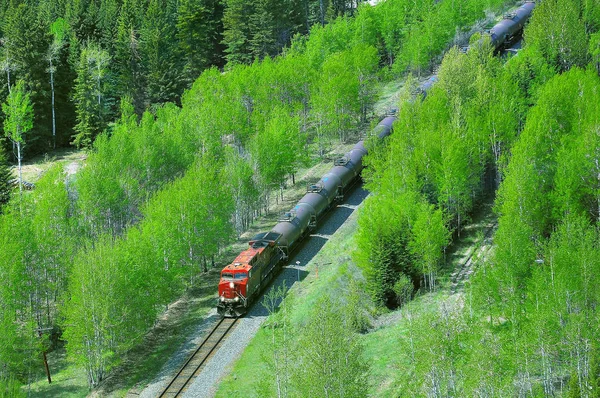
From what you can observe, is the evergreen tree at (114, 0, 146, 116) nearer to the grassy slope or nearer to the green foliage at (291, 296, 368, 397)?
the grassy slope

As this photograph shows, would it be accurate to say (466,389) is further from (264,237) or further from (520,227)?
(264,237)

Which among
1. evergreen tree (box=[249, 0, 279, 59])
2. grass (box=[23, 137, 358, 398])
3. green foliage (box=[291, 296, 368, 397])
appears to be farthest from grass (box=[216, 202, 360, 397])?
evergreen tree (box=[249, 0, 279, 59])

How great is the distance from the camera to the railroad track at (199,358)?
4528 centimetres

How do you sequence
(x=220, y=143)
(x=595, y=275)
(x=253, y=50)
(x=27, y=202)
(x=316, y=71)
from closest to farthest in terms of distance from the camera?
(x=595, y=275)
(x=27, y=202)
(x=220, y=143)
(x=316, y=71)
(x=253, y=50)

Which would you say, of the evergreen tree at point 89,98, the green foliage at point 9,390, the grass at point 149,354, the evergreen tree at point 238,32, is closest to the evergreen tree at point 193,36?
the evergreen tree at point 238,32

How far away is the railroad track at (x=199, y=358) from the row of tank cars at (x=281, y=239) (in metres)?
1.31

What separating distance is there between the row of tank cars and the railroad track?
131 cm

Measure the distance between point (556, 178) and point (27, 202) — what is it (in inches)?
1520

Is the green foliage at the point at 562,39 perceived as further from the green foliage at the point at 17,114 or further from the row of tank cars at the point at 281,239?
the green foliage at the point at 17,114

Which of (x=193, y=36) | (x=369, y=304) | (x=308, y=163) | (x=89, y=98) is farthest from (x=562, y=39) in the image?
(x=89, y=98)

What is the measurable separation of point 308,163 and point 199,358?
30.8m

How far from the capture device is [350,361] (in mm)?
33906

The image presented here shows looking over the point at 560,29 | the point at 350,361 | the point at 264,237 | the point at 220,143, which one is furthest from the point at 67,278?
the point at 560,29

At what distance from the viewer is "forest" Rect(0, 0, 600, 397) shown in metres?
40.0
